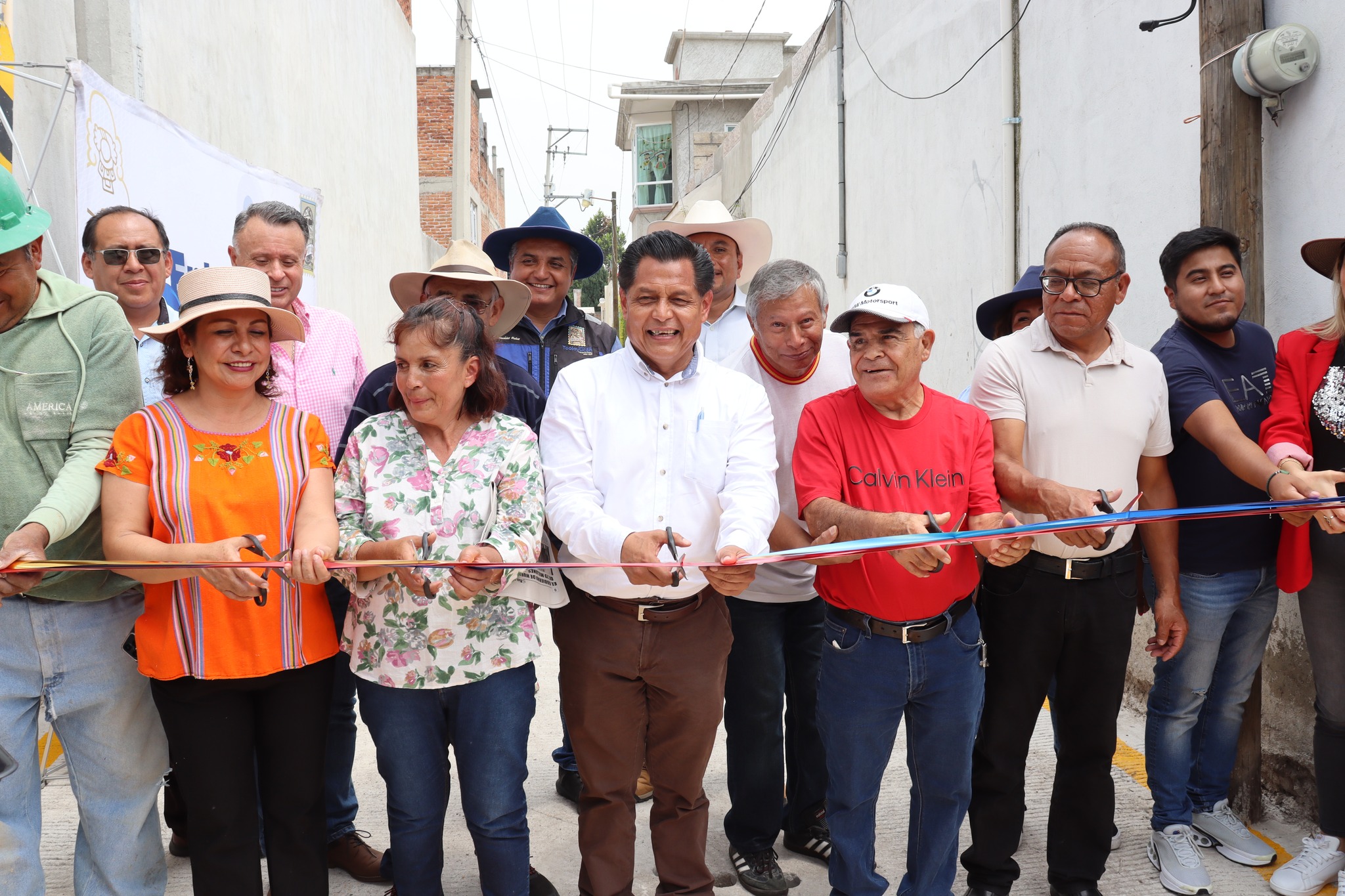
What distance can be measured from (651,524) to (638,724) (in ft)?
2.16

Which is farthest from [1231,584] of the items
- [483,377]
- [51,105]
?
[51,105]

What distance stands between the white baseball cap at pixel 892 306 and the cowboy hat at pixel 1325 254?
1514 mm

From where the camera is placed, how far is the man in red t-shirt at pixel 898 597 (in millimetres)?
2895

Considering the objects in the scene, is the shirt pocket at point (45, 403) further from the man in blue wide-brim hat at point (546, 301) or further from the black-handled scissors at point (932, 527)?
the black-handled scissors at point (932, 527)

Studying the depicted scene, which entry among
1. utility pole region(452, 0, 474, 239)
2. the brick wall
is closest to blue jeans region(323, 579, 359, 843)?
utility pole region(452, 0, 474, 239)

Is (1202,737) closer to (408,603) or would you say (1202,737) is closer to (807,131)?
(408,603)

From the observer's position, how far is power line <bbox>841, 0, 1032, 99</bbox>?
693 centimetres

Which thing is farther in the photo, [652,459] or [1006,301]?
[1006,301]

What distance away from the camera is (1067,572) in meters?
3.19

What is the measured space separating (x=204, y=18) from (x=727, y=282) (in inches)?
189

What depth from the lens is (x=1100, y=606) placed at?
3211mm

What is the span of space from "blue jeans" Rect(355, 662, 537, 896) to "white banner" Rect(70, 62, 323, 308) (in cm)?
307

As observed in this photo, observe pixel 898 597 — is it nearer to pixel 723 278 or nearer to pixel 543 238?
pixel 723 278

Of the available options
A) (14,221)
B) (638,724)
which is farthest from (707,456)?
(14,221)
